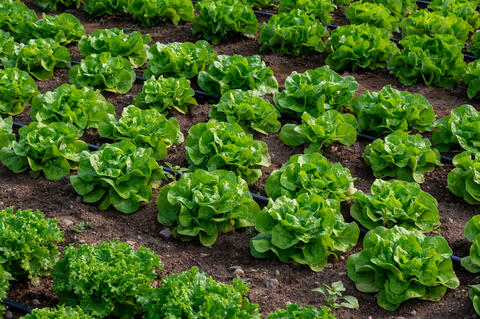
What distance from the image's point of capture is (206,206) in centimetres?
557

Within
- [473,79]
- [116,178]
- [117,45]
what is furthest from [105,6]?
[473,79]

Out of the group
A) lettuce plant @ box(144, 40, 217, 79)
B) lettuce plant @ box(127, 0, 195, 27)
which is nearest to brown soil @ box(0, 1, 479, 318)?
lettuce plant @ box(144, 40, 217, 79)

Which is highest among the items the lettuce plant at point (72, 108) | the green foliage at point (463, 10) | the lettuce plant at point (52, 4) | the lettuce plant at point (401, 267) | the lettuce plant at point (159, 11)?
the green foliage at point (463, 10)

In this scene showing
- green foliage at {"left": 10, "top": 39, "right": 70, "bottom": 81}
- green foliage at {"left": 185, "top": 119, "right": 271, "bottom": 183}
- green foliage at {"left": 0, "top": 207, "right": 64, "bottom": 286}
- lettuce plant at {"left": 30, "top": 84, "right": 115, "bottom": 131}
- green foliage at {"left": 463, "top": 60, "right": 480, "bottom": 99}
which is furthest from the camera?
green foliage at {"left": 10, "top": 39, "right": 70, "bottom": 81}

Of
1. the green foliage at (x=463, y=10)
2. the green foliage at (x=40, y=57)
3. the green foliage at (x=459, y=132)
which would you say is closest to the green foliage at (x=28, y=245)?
the green foliage at (x=40, y=57)

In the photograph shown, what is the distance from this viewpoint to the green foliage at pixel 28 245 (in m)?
4.91

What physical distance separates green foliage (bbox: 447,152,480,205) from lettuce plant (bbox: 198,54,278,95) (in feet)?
8.26

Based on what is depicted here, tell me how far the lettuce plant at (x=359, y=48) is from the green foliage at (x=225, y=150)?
256 cm

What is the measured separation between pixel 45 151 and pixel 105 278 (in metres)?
2.15

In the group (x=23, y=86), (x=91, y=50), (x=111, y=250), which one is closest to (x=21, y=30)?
(x=91, y=50)

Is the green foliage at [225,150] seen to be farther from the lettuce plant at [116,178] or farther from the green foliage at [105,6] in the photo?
the green foliage at [105,6]

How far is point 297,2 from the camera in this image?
9.72 meters

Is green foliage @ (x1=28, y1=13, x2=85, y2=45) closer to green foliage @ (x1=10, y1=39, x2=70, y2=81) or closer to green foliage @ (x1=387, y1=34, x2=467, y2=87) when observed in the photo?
green foliage @ (x1=10, y1=39, x2=70, y2=81)

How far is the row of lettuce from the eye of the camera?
4.46m
